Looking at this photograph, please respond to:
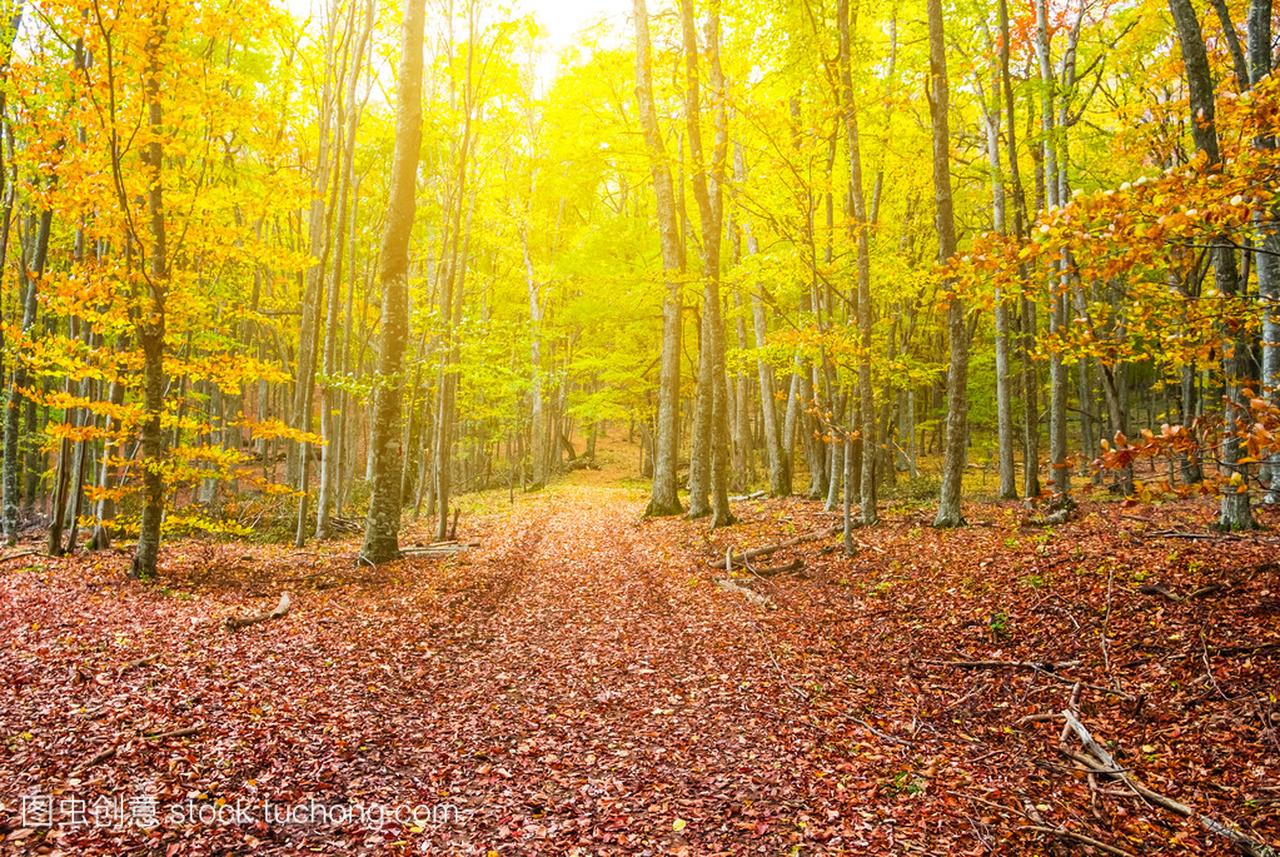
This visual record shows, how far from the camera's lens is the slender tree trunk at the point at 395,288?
11.0 m

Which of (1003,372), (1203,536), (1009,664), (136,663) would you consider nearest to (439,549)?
(136,663)

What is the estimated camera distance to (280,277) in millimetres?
21375

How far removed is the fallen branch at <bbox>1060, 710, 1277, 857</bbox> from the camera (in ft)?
11.5

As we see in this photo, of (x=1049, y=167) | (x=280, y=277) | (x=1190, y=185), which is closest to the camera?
(x=1190, y=185)

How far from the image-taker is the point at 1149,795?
4.00 meters

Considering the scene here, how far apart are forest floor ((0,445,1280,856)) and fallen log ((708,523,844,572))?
5.29 feet

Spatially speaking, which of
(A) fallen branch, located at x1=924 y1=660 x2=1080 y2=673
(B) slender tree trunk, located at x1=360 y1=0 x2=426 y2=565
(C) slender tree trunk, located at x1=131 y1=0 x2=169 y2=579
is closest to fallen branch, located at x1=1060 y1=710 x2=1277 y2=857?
(A) fallen branch, located at x1=924 y1=660 x2=1080 y2=673

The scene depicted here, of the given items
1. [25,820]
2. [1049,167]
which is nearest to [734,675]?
[25,820]

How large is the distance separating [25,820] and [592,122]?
18.9m

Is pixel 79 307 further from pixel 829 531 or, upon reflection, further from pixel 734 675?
pixel 829 531

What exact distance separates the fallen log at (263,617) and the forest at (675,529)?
0.03 meters

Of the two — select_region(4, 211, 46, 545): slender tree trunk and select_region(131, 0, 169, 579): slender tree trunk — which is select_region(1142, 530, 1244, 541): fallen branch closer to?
select_region(131, 0, 169, 579): slender tree trunk

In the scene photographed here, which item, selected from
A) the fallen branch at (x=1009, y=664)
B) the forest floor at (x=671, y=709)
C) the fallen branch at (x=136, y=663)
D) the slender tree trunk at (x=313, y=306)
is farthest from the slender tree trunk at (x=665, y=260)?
the fallen branch at (x=136, y=663)

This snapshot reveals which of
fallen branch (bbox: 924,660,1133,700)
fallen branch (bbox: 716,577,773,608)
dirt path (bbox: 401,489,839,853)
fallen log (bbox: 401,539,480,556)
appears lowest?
dirt path (bbox: 401,489,839,853)
